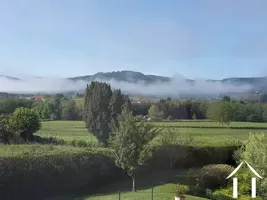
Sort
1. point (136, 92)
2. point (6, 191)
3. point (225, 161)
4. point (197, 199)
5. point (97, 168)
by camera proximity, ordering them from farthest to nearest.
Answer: point (136, 92), point (225, 161), point (97, 168), point (197, 199), point (6, 191)

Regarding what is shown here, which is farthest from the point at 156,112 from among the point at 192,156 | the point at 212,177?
the point at 212,177

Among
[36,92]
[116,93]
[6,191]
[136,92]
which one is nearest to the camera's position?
[6,191]

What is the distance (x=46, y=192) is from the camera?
20375 mm

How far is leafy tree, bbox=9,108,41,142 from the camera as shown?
1526 inches

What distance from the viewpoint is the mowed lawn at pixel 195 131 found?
38787 millimetres

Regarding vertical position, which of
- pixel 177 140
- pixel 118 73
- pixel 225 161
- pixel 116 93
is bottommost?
pixel 225 161

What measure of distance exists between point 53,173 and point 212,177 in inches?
470

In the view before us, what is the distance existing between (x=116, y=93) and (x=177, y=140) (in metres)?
14.5

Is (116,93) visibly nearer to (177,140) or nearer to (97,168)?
(177,140)

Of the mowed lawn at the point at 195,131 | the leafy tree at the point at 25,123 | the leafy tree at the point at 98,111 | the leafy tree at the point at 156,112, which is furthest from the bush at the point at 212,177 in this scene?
the leafy tree at the point at 156,112

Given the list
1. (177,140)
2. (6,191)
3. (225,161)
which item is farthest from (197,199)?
(225,161)

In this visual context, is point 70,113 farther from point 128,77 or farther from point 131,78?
point 131,78

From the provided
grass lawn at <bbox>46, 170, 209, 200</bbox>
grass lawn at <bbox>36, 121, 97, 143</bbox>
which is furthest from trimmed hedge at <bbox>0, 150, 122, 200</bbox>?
grass lawn at <bbox>36, 121, 97, 143</bbox>

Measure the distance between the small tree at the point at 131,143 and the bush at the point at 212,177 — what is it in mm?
6182
